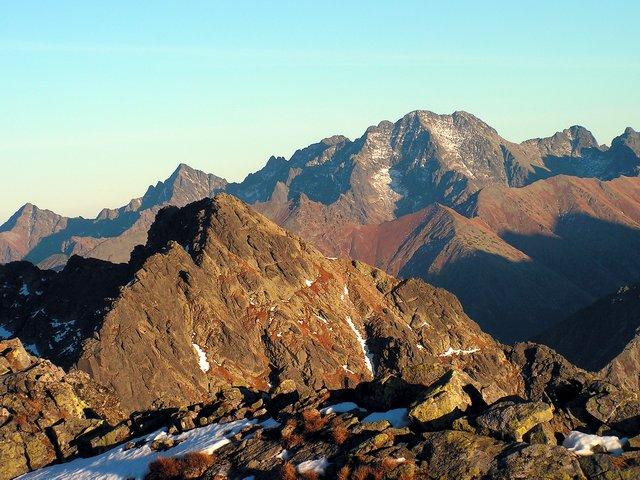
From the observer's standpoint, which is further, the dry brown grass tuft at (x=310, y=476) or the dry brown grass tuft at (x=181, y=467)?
the dry brown grass tuft at (x=181, y=467)

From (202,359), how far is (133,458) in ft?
334

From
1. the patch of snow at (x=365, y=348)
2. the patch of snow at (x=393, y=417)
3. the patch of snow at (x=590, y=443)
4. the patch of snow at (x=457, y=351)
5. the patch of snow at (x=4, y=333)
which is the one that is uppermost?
the patch of snow at (x=4, y=333)

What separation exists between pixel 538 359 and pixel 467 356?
16.4m

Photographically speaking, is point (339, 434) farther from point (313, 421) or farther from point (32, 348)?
point (32, 348)

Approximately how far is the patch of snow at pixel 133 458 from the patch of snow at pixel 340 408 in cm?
496

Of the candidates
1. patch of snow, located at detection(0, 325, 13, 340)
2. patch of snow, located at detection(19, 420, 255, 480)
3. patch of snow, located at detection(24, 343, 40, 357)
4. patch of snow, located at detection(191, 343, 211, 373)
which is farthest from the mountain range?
patch of snow, located at detection(24, 343, 40, 357)

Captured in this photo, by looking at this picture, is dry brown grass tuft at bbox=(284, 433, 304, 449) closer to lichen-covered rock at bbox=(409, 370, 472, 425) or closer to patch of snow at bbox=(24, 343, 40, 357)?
lichen-covered rock at bbox=(409, 370, 472, 425)

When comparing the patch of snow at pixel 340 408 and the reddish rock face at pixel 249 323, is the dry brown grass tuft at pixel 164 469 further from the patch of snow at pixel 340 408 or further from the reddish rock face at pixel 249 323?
the reddish rock face at pixel 249 323

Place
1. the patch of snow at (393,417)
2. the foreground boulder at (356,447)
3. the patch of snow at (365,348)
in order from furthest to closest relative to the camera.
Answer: the patch of snow at (365,348)
the patch of snow at (393,417)
the foreground boulder at (356,447)

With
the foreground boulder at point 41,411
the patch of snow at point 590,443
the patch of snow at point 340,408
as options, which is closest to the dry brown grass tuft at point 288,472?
the patch of snow at point 340,408

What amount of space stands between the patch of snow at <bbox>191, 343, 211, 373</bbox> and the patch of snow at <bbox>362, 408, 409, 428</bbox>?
102621 millimetres

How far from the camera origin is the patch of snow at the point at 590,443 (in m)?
37.7

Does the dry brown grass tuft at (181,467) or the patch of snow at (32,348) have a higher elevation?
the patch of snow at (32,348)

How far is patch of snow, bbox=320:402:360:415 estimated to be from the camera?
153 ft
